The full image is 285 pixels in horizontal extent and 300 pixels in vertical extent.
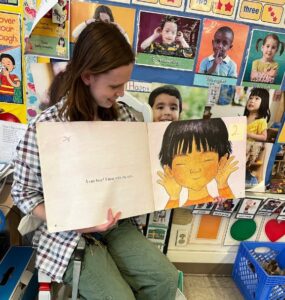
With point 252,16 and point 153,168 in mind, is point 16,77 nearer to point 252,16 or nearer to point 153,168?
point 153,168

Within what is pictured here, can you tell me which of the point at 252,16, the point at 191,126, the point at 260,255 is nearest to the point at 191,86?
the point at 191,126

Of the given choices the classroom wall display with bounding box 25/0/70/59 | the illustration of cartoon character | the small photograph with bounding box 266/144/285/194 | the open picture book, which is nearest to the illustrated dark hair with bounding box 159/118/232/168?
the open picture book

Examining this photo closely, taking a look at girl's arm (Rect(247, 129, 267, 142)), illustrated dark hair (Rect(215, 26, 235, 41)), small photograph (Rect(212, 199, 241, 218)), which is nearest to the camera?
illustrated dark hair (Rect(215, 26, 235, 41))

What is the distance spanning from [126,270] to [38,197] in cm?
36

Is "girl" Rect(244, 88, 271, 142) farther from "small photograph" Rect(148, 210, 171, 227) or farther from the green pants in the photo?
Result: the green pants

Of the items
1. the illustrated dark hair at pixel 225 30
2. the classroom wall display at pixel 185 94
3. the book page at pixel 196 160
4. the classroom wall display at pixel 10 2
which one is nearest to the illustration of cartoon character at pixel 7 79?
the classroom wall display at pixel 10 2

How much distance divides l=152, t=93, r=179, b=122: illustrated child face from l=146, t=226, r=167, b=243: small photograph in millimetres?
506

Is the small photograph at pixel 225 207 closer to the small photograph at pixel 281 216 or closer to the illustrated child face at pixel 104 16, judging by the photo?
the small photograph at pixel 281 216

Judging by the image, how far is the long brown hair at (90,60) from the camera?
69 cm

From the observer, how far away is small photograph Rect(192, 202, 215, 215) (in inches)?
49.0

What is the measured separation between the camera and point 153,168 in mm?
903

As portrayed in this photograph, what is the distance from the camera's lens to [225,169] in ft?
3.37

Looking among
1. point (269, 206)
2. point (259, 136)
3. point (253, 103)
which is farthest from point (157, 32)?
point (269, 206)

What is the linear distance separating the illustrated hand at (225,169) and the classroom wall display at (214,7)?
0.49 metres
